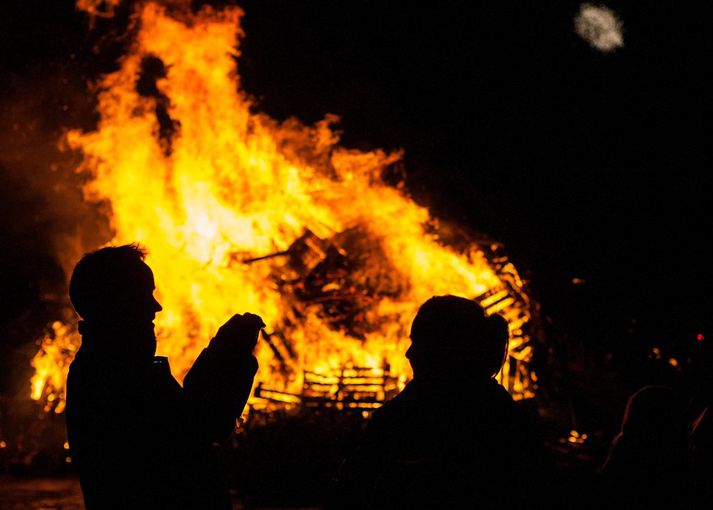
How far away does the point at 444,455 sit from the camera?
2.12 m

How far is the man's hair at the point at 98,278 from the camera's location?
2066 mm

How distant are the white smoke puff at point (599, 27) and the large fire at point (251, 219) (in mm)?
5321


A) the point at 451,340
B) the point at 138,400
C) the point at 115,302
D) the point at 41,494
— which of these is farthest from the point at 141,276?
the point at 41,494

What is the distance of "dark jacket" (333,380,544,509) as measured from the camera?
2070 millimetres

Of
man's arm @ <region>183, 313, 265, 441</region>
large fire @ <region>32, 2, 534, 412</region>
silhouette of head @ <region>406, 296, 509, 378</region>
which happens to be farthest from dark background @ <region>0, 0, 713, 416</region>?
man's arm @ <region>183, 313, 265, 441</region>

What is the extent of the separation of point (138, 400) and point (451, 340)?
3.44 feet

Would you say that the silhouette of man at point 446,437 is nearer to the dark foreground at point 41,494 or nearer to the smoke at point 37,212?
the dark foreground at point 41,494

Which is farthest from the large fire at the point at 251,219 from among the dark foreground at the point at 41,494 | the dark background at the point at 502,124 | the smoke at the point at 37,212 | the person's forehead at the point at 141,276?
the person's forehead at the point at 141,276

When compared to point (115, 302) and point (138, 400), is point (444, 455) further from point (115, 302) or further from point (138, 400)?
point (115, 302)

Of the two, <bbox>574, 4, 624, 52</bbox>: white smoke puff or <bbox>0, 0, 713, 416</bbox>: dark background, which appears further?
<bbox>574, 4, 624, 52</bbox>: white smoke puff

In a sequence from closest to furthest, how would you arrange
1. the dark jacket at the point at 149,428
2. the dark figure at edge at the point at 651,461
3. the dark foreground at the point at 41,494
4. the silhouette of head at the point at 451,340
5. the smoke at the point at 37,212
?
the dark jacket at the point at 149,428
the silhouette of head at the point at 451,340
the dark figure at edge at the point at 651,461
the dark foreground at the point at 41,494
the smoke at the point at 37,212

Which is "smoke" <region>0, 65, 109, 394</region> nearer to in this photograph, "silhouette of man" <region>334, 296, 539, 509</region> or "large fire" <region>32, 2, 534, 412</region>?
"large fire" <region>32, 2, 534, 412</region>

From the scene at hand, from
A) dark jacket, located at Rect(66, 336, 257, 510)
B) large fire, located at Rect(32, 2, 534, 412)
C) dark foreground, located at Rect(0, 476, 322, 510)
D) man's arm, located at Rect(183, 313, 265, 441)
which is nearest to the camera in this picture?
dark jacket, located at Rect(66, 336, 257, 510)

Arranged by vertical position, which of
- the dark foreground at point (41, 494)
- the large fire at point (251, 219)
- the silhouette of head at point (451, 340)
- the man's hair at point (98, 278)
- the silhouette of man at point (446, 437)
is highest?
the large fire at point (251, 219)
